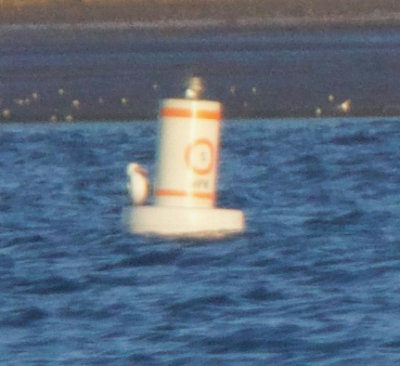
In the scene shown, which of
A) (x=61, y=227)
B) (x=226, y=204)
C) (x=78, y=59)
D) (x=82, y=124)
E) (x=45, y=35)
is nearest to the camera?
(x=61, y=227)

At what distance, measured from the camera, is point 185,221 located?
12.4 metres

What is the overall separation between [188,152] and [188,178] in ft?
0.49

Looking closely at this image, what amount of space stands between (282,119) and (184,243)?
959cm

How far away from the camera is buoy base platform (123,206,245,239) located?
12.4 meters

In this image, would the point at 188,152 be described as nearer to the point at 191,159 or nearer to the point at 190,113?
the point at 191,159

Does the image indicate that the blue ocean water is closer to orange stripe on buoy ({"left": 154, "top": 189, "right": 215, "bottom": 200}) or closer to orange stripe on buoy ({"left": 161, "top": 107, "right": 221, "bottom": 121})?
orange stripe on buoy ({"left": 154, "top": 189, "right": 215, "bottom": 200})

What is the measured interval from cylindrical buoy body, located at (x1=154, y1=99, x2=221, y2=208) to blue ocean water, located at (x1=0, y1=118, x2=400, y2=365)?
318mm

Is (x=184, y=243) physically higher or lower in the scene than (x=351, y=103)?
lower

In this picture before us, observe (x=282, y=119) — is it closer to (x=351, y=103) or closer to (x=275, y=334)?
(x=351, y=103)

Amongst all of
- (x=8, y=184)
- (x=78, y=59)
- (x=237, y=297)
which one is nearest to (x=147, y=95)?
(x=78, y=59)

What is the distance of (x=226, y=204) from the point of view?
1430 centimetres

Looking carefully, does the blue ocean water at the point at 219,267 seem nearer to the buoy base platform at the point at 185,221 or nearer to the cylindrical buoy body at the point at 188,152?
the buoy base platform at the point at 185,221

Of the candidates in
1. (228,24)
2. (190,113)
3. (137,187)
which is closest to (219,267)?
(190,113)

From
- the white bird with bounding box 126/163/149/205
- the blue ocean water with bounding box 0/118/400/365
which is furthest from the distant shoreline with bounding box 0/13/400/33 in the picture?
the white bird with bounding box 126/163/149/205
